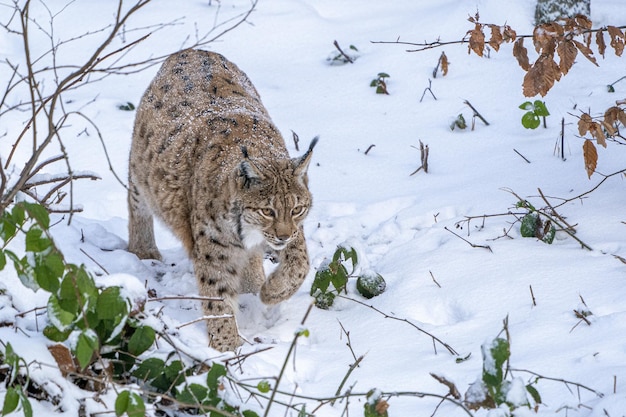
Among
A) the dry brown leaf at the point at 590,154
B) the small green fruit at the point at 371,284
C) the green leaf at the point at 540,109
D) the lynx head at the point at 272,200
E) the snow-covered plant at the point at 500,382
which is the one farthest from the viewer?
the green leaf at the point at 540,109

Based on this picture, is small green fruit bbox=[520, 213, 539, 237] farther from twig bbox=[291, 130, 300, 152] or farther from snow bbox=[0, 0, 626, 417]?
twig bbox=[291, 130, 300, 152]

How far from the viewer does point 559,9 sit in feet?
26.0

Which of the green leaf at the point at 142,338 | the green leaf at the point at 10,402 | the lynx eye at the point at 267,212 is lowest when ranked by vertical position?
the lynx eye at the point at 267,212

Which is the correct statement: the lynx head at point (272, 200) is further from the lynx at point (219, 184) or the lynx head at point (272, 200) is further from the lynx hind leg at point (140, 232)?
the lynx hind leg at point (140, 232)

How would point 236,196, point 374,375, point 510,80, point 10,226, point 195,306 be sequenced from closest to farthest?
point 10,226 → point 374,375 → point 236,196 → point 195,306 → point 510,80

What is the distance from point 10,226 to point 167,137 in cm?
289

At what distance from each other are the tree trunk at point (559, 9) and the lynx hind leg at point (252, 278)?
3.83 meters

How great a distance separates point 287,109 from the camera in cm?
780

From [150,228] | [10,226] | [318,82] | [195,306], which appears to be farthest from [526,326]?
[318,82]

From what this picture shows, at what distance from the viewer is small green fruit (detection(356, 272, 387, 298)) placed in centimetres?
490

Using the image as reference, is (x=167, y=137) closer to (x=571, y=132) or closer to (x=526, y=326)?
(x=526, y=326)

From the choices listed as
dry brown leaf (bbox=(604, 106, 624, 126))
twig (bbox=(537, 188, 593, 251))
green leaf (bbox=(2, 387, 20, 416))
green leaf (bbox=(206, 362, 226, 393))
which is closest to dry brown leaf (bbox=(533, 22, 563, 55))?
dry brown leaf (bbox=(604, 106, 624, 126))

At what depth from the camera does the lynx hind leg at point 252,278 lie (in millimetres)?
5496

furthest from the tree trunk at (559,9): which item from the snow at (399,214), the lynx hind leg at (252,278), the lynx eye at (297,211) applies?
the lynx eye at (297,211)
